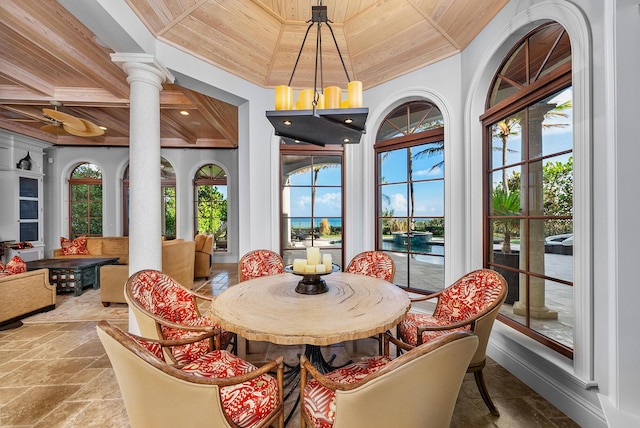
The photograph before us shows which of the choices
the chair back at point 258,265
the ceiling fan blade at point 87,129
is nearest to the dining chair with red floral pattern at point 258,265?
the chair back at point 258,265

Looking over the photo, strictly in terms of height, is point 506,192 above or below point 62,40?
below

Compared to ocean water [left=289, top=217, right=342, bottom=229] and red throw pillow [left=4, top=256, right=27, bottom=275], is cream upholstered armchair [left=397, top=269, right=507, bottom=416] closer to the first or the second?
ocean water [left=289, top=217, right=342, bottom=229]

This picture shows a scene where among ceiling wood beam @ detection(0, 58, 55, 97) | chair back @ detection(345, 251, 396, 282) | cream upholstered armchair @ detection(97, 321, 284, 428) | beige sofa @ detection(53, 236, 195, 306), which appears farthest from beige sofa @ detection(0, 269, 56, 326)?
chair back @ detection(345, 251, 396, 282)

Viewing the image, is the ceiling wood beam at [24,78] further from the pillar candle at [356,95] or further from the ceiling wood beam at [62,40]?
the pillar candle at [356,95]

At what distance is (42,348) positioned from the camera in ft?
7.91

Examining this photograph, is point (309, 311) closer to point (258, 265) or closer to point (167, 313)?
point (167, 313)

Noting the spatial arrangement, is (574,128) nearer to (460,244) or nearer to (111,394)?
(460,244)

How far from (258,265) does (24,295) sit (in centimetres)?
286

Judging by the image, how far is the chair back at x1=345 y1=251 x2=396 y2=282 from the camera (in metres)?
2.46

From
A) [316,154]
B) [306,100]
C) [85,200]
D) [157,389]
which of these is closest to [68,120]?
[316,154]

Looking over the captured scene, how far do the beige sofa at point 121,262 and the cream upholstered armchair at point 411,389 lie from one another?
12.3 ft

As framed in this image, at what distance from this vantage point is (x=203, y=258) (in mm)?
5133

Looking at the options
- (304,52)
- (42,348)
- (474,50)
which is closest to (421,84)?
(474,50)

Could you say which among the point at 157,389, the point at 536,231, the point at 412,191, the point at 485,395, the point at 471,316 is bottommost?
the point at 485,395
